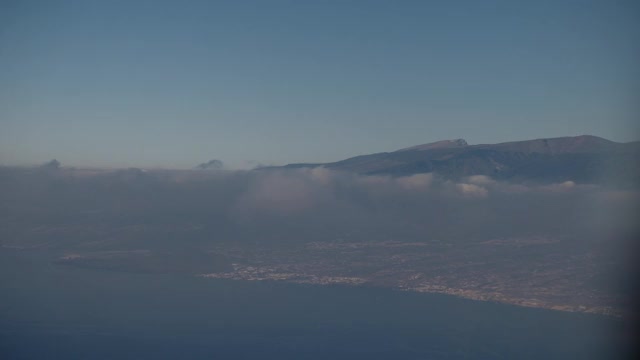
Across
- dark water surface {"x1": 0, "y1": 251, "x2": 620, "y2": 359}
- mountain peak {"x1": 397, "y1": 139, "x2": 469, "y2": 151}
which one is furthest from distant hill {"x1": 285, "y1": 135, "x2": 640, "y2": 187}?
dark water surface {"x1": 0, "y1": 251, "x2": 620, "y2": 359}

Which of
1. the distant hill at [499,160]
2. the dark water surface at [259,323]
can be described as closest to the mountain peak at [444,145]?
the distant hill at [499,160]

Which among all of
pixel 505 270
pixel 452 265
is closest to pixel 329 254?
pixel 452 265

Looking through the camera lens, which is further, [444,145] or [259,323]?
[444,145]

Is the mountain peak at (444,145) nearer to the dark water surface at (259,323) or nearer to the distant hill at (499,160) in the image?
the distant hill at (499,160)

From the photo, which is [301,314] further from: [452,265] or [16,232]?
[16,232]

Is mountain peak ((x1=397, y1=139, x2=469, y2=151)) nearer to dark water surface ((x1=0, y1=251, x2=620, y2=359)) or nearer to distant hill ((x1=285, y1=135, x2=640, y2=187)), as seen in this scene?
distant hill ((x1=285, y1=135, x2=640, y2=187))

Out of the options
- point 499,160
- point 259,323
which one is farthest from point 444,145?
point 259,323

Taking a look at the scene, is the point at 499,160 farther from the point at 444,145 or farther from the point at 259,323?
the point at 259,323
